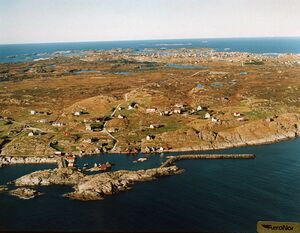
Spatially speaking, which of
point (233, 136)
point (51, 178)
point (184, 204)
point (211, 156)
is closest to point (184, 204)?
point (184, 204)

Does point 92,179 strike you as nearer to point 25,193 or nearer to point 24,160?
point 25,193

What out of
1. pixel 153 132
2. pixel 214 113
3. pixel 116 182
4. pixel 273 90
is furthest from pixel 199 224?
pixel 273 90

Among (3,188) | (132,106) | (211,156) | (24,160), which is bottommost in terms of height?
(24,160)

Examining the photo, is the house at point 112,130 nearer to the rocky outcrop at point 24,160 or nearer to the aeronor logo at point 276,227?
the rocky outcrop at point 24,160

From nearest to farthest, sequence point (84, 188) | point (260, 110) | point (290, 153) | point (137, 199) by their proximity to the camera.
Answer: point (137, 199)
point (84, 188)
point (290, 153)
point (260, 110)

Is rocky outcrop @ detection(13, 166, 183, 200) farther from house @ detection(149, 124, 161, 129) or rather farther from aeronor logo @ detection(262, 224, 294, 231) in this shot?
aeronor logo @ detection(262, 224, 294, 231)

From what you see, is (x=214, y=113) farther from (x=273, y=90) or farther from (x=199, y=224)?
(x=199, y=224)

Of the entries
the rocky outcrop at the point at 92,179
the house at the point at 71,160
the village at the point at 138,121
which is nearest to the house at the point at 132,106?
the village at the point at 138,121
